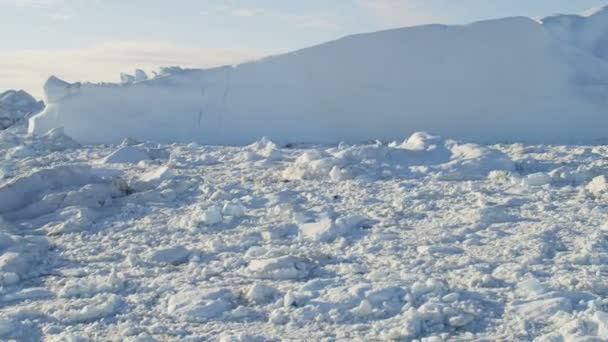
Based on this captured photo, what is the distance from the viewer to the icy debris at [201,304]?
111 inches

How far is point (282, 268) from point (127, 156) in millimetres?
4189

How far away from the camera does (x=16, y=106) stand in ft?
55.2

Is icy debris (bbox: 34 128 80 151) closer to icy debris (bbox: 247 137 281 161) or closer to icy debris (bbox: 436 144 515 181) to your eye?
icy debris (bbox: 247 137 281 161)

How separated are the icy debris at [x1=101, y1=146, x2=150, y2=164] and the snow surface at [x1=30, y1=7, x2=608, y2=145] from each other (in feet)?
6.18

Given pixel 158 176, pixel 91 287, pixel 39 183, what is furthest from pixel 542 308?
pixel 39 183

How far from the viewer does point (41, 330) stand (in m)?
2.74

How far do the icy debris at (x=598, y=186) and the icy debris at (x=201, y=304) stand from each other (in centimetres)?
264

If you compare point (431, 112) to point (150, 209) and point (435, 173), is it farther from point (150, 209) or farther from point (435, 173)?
point (150, 209)

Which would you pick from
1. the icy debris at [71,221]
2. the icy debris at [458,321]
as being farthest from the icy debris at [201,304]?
the icy debris at [71,221]

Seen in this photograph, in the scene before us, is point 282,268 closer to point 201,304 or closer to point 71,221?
point 201,304

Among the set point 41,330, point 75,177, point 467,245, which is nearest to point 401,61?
point 75,177

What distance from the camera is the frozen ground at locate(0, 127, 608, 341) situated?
2668 mm

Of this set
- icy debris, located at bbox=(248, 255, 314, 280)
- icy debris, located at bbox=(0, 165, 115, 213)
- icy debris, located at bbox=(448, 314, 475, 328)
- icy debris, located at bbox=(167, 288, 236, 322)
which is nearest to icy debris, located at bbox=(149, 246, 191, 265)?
icy debris, located at bbox=(248, 255, 314, 280)

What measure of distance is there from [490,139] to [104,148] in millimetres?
4781
